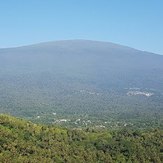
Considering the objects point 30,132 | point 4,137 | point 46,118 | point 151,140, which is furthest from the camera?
point 46,118

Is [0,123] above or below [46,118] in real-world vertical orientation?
above

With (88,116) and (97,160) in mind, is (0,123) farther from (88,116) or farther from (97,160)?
(88,116)

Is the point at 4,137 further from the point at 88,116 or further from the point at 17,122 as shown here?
the point at 88,116

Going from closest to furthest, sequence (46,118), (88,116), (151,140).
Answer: (151,140)
(46,118)
(88,116)

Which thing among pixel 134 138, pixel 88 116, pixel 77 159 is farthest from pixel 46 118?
pixel 77 159

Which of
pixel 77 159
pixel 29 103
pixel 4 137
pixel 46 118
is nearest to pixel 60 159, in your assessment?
pixel 77 159

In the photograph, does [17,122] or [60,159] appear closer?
[60,159]
